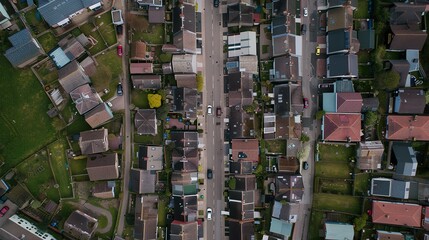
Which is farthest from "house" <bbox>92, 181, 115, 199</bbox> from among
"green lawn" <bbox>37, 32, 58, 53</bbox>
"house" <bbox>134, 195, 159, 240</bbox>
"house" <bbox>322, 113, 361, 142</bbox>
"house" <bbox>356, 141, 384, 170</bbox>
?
"house" <bbox>356, 141, 384, 170</bbox>

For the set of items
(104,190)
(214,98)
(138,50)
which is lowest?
(104,190)

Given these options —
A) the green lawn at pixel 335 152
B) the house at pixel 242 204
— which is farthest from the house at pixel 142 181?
the green lawn at pixel 335 152

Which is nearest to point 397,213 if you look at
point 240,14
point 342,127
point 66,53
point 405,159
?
point 405,159

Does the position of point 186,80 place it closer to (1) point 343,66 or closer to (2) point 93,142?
(2) point 93,142

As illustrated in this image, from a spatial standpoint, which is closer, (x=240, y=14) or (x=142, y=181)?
(x=142, y=181)

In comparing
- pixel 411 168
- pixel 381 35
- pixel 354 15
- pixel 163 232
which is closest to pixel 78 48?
pixel 163 232

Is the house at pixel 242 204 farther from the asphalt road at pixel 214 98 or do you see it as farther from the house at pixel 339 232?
the house at pixel 339 232
